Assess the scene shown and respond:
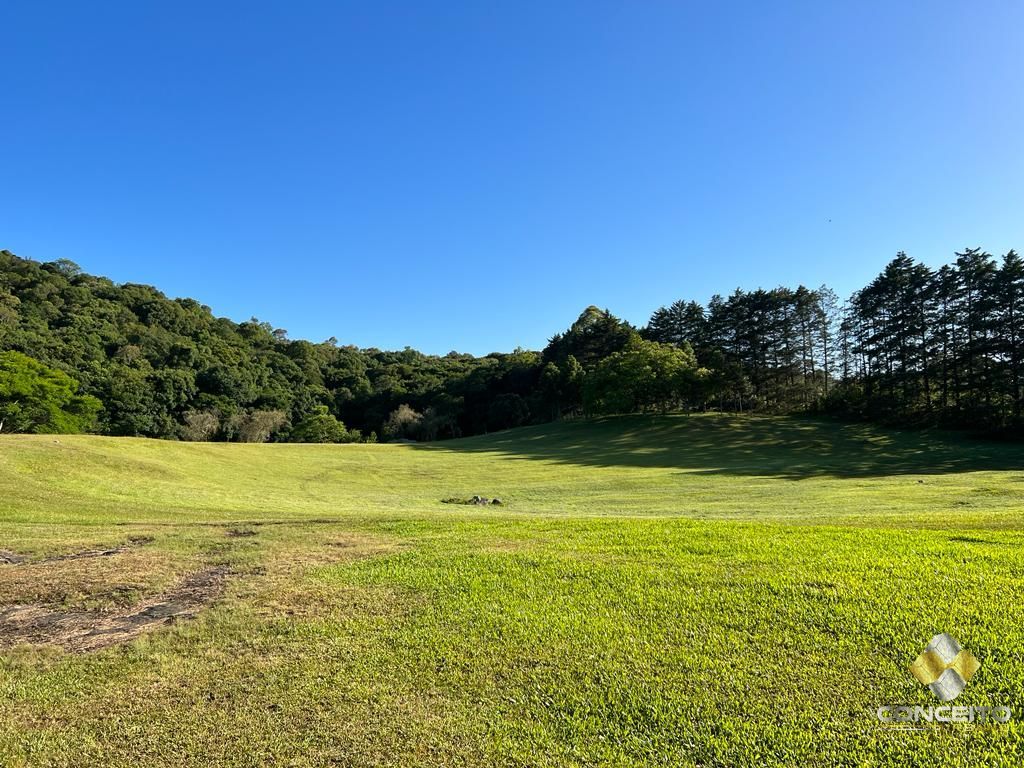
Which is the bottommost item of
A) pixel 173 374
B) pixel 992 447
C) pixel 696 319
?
pixel 992 447

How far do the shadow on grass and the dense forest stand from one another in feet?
17.3

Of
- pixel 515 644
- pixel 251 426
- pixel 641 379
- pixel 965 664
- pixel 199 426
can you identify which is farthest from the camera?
pixel 251 426

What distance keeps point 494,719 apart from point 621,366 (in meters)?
69.6

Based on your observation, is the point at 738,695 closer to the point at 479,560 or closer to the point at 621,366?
the point at 479,560

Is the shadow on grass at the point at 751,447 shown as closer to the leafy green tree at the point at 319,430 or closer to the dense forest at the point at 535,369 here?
the dense forest at the point at 535,369

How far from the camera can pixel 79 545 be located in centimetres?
1152

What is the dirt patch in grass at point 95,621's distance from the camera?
6.62 metres

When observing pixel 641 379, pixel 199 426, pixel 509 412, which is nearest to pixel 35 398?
pixel 199 426

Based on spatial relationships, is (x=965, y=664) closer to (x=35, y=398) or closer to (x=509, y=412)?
(x=35, y=398)

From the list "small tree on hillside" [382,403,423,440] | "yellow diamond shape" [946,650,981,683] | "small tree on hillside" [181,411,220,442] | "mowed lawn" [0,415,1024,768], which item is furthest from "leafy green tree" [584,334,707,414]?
"yellow diamond shape" [946,650,981,683]

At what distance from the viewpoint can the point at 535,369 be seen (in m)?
100

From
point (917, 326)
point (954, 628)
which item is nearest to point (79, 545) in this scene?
point (954, 628)

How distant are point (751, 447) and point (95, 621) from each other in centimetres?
5418

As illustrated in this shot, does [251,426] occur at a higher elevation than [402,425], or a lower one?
higher
